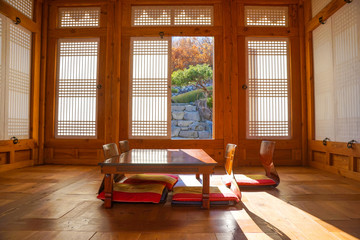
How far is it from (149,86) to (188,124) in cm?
497

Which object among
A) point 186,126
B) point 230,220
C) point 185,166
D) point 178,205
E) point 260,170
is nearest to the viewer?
point 230,220

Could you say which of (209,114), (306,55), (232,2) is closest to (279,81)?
(306,55)

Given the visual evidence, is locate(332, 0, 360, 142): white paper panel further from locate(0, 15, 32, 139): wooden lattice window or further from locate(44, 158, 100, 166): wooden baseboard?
locate(0, 15, 32, 139): wooden lattice window

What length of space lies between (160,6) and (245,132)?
2935mm

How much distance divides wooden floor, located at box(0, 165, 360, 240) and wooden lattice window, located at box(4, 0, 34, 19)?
3.09 metres

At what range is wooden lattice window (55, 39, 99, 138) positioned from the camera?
5.14m

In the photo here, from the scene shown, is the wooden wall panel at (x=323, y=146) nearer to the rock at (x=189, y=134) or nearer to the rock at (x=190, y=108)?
the rock at (x=189, y=134)

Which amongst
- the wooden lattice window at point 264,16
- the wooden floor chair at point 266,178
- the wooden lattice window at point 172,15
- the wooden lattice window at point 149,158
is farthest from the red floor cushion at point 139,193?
the wooden lattice window at point 264,16

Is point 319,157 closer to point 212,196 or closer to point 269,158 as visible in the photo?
point 269,158

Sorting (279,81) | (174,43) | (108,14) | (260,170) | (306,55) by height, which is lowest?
(260,170)

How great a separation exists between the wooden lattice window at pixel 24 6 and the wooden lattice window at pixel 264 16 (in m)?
4.07

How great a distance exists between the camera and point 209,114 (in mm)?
10227

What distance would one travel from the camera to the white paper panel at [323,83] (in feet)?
13.9

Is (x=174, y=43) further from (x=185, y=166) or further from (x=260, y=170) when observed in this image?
(x=185, y=166)
